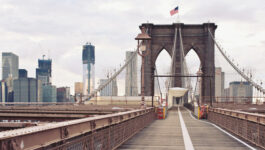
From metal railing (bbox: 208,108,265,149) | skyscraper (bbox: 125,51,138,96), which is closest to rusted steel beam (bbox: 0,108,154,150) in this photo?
metal railing (bbox: 208,108,265,149)

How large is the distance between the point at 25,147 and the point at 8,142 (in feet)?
1.65

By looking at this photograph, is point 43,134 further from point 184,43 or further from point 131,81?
point 184,43

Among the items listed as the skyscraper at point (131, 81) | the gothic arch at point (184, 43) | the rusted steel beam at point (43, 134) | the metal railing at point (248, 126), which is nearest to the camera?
the rusted steel beam at point (43, 134)

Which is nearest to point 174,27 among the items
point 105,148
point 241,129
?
point 241,129

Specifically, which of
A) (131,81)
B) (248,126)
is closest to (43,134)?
(248,126)

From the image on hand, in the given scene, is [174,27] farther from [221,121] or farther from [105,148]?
[105,148]

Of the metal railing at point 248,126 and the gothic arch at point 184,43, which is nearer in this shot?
the metal railing at point 248,126

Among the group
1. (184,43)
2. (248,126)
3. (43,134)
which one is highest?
(184,43)

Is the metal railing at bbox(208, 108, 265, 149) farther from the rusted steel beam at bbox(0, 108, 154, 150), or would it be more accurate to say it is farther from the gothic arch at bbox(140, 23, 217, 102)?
the gothic arch at bbox(140, 23, 217, 102)

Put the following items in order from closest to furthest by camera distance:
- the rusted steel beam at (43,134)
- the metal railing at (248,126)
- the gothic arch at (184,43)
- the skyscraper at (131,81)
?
the rusted steel beam at (43,134) < the metal railing at (248,126) < the skyscraper at (131,81) < the gothic arch at (184,43)

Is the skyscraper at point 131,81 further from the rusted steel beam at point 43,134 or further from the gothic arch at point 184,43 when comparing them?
the rusted steel beam at point 43,134

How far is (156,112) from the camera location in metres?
32.2

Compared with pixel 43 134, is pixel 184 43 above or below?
above

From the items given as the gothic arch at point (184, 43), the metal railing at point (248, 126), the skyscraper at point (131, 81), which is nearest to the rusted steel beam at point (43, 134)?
the metal railing at point (248, 126)
